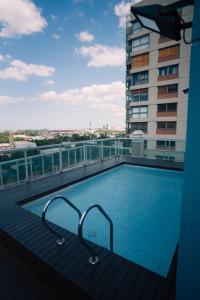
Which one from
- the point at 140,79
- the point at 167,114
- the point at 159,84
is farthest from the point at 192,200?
the point at 140,79

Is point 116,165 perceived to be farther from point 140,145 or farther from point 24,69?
point 24,69

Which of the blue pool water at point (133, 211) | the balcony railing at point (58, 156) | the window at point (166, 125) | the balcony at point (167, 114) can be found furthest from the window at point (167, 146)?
the balcony at point (167, 114)

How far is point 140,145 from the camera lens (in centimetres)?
791

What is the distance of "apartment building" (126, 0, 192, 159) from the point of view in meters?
15.8

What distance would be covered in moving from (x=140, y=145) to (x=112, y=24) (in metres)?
7.41

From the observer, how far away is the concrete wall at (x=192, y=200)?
974 millimetres

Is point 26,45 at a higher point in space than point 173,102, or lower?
higher

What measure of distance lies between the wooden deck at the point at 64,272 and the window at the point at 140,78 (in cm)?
1880

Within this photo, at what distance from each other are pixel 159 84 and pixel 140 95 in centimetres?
239

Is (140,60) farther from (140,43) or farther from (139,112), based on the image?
(139,112)

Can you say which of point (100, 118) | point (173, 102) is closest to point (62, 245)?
point (173, 102)

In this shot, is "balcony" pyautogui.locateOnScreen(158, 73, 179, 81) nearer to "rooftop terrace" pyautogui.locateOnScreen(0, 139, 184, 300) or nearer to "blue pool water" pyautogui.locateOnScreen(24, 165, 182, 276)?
"blue pool water" pyautogui.locateOnScreen(24, 165, 182, 276)

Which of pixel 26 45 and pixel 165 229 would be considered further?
pixel 26 45

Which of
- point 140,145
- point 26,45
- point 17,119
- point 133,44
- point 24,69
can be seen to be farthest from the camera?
point 17,119
